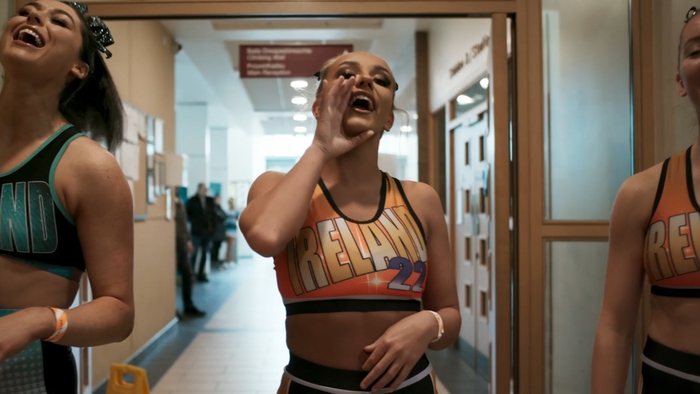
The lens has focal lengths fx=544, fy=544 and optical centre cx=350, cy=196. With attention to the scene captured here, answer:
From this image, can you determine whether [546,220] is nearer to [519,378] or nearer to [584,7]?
[519,378]

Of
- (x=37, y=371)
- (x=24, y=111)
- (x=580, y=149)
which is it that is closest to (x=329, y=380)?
(x=37, y=371)

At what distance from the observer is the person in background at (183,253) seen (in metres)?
6.24

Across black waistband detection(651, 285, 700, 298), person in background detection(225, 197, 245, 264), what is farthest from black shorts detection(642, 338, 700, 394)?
person in background detection(225, 197, 245, 264)

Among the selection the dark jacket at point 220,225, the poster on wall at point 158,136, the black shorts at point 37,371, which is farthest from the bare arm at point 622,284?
the dark jacket at point 220,225

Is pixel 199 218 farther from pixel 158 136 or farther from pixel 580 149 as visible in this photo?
pixel 580 149

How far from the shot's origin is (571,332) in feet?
8.41

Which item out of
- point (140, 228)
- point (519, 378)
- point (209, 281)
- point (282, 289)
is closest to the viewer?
point (282, 289)

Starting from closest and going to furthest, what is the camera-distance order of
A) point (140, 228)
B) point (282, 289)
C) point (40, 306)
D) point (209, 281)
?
1. point (40, 306)
2. point (282, 289)
3. point (140, 228)
4. point (209, 281)

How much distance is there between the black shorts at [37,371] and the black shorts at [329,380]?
468 millimetres

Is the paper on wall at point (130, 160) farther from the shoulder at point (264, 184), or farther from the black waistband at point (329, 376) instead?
the black waistband at point (329, 376)

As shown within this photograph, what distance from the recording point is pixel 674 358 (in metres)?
1.20

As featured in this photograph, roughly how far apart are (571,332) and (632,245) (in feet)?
4.67

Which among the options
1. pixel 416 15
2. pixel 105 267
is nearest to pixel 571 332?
pixel 416 15

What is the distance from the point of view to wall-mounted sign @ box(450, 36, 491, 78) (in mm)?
4143
